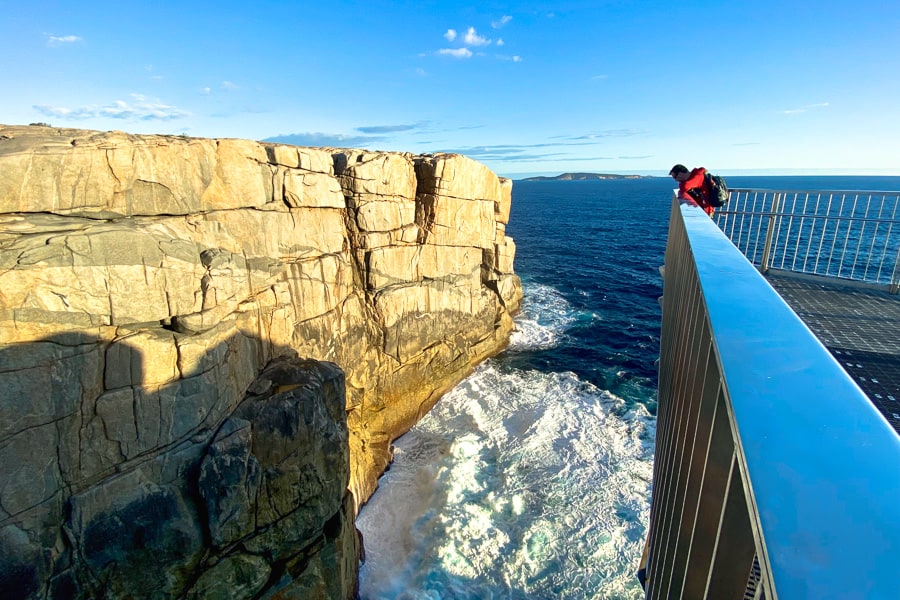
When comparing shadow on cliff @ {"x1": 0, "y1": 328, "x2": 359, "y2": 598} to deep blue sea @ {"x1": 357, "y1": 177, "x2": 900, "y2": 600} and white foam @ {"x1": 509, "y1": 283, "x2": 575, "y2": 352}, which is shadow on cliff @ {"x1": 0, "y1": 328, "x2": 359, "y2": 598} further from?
white foam @ {"x1": 509, "y1": 283, "x2": 575, "y2": 352}

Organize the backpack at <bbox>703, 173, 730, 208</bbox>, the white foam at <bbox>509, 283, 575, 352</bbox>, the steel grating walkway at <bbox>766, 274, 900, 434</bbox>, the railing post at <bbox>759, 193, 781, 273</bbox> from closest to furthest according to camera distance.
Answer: the steel grating walkway at <bbox>766, 274, 900, 434</bbox>
the backpack at <bbox>703, 173, 730, 208</bbox>
the railing post at <bbox>759, 193, 781, 273</bbox>
the white foam at <bbox>509, 283, 575, 352</bbox>

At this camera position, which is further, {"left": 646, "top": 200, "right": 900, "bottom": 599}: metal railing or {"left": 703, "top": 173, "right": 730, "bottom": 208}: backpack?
{"left": 703, "top": 173, "right": 730, "bottom": 208}: backpack

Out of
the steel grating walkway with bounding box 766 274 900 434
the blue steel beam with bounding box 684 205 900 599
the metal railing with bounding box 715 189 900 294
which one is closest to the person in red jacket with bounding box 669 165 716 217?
the metal railing with bounding box 715 189 900 294

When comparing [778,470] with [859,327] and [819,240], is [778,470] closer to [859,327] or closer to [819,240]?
[859,327]

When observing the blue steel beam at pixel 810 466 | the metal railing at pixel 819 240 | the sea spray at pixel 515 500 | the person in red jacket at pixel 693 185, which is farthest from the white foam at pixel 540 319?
the blue steel beam at pixel 810 466

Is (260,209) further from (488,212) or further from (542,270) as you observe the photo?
(542,270)

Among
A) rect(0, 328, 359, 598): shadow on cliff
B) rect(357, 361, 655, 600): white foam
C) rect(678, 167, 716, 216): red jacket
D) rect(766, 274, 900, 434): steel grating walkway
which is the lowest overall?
rect(357, 361, 655, 600): white foam

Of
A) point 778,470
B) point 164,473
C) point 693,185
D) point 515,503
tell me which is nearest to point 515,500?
point 515,503
